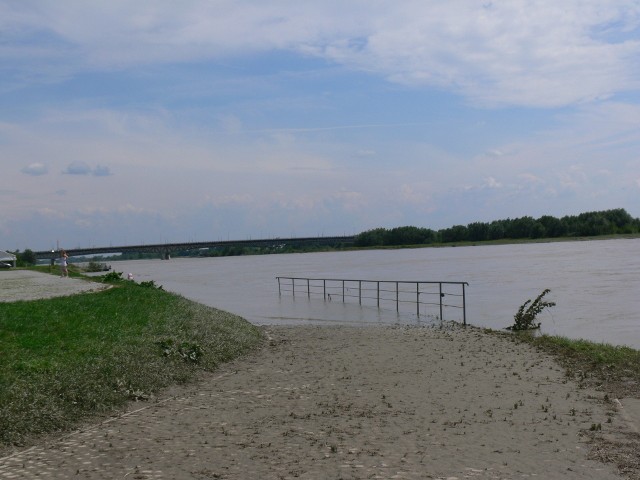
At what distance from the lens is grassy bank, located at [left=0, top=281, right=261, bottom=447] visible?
887 cm

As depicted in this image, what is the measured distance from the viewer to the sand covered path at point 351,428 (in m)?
7.13

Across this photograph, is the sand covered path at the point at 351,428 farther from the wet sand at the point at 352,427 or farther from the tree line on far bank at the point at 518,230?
the tree line on far bank at the point at 518,230

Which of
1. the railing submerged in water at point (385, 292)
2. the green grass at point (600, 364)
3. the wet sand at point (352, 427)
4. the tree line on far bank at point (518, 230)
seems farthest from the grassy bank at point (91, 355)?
the tree line on far bank at point (518, 230)

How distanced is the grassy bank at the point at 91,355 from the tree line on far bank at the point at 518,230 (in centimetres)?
12273

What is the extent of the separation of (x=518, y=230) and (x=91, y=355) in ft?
438

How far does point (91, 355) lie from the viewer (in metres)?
11.7

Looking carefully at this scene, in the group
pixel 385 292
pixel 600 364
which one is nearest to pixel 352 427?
pixel 600 364

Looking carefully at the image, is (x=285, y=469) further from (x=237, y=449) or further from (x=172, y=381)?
(x=172, y=381)

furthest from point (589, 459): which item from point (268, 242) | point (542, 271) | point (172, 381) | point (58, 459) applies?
point (268, 242)

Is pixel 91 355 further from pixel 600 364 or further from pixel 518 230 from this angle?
pixel 518 230

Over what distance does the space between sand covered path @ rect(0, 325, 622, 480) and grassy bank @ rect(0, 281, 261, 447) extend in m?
0.45

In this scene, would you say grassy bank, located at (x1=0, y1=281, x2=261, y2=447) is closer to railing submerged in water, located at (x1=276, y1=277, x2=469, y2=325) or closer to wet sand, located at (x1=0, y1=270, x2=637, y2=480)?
wet sand, located at (x1=0, y1=270, x2=637, y2=480)

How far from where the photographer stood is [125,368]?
36.9 ft

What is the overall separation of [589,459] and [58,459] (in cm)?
565
